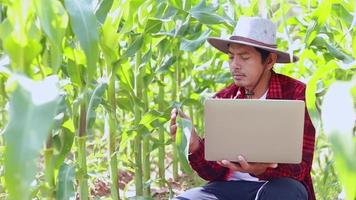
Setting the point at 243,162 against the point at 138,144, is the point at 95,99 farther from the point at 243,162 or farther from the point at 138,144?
the point at 138,144

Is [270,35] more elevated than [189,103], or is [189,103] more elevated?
[270,35]

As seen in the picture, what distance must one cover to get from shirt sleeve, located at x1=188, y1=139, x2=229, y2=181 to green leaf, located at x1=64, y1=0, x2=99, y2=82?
790 millimetres

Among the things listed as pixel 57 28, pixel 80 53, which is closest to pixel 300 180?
pixel 80 53

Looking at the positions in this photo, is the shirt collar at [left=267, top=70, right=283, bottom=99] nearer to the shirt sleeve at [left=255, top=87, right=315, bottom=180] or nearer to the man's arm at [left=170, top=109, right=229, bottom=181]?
the shirt sleeve at [left=255, top=87, right=315, bottom=180]

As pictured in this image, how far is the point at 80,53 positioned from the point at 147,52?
0.56m

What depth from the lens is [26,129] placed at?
1032 mm

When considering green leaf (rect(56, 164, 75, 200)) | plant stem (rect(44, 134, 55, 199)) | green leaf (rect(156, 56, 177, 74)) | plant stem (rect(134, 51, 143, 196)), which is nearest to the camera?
plant stem (rect(44, 134, 55, 199))

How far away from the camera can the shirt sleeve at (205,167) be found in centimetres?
218

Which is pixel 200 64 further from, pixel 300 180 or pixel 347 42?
pixel 300 180

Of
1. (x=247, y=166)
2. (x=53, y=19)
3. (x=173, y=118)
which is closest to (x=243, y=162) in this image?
(x=247, y=166)

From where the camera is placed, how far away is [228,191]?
87.4 inches

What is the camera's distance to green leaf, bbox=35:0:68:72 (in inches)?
52.5

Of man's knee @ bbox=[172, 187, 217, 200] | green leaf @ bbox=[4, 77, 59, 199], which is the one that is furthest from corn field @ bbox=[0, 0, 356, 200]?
man's knee @ bbox=[172, 187, 217, 200]

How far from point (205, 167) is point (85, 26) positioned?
93 cm
